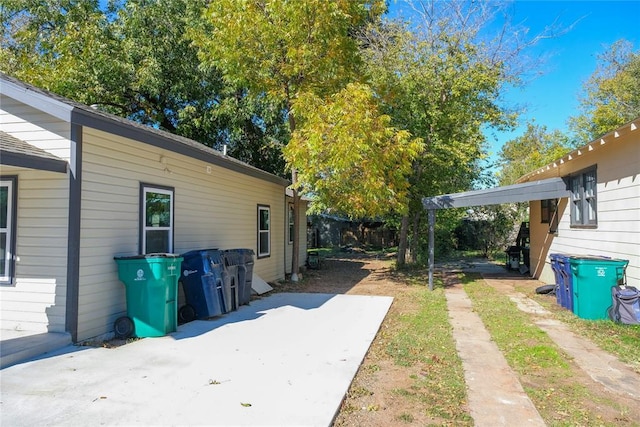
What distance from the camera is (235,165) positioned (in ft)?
30.0

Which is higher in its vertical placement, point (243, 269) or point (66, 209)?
point (66, 209)

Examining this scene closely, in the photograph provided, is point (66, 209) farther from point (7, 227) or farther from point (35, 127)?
point (35, 127)

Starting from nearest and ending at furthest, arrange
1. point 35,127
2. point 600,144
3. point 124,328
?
point 35,127 → point 124,328 → point 600,144

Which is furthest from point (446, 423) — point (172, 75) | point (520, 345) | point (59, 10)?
point (59, 10)

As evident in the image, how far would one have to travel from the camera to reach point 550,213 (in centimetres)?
1188

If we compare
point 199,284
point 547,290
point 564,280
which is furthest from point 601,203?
point 199,284

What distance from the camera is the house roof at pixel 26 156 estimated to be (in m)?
4.52

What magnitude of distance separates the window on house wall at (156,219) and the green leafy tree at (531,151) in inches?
570

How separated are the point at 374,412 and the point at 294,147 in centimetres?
692

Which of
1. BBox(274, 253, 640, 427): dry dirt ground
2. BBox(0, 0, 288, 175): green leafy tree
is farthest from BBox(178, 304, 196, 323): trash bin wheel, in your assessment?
BBox(0, 0, 288, 175): green leafy tree

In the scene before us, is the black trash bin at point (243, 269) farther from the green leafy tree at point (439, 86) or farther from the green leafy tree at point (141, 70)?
the green leafy tree at point (439, 86)

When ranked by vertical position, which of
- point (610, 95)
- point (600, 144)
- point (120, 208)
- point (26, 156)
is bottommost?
point (120, 208)

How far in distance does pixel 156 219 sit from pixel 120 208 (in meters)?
0.90

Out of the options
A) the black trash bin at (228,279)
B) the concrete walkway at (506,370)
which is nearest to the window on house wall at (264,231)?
the black trash bin at (228,279)
